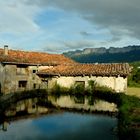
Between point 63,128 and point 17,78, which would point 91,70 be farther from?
point 63,128

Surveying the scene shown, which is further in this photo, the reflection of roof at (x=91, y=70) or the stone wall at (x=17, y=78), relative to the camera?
the reflection of roof at (x=91, y=70)

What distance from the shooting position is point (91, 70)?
41156 mm

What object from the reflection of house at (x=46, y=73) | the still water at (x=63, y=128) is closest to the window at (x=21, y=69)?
the reflection of house at (x=46, y=73)

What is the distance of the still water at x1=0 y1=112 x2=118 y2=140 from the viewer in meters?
18.1

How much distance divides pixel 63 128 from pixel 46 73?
22.5 metres

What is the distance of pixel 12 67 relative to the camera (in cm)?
3966

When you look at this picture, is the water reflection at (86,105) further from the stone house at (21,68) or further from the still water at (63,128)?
the stone house at (21,68)

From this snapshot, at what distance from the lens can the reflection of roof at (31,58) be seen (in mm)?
40250

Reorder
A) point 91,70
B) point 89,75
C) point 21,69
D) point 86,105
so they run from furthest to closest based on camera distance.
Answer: point 21,69 → point 91,70 → point 89,75 → point 86,105

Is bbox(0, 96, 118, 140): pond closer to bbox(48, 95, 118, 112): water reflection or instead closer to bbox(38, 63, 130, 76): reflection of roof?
bbox(48, 95, 118, 112): water reflection

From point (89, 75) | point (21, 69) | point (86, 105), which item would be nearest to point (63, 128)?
point (86, 105)

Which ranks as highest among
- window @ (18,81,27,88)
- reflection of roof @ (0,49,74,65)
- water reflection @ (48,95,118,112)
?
reflection of roof @ (0,49,74,65)

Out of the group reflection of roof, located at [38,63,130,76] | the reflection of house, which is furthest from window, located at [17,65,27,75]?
reflection of roof, located at [38,63,130,76]

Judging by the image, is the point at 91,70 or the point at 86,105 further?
the point at 91,70
